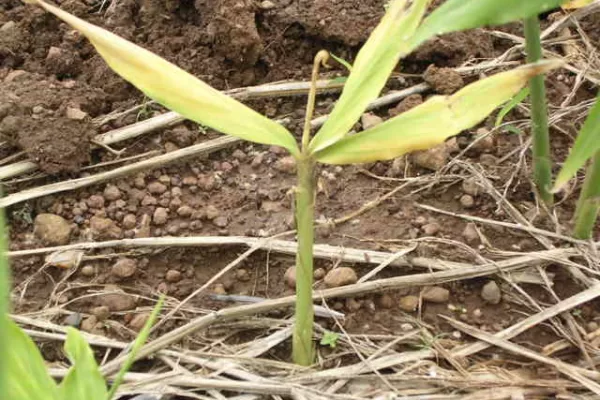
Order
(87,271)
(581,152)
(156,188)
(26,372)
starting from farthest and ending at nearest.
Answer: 1. (156,188)
2. (87,271)
3. (581,152)
4. (26,372)

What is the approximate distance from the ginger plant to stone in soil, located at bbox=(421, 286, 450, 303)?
0.88ft

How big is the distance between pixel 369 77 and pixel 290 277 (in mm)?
355

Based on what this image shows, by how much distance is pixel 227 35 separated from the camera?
1220 mm

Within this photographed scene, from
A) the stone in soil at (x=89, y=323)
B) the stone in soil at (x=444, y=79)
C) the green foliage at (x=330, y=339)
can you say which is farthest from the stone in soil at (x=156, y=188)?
the stone in soil at (x=444, y=79)

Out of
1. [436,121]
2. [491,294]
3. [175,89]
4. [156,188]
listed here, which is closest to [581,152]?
[436,121]

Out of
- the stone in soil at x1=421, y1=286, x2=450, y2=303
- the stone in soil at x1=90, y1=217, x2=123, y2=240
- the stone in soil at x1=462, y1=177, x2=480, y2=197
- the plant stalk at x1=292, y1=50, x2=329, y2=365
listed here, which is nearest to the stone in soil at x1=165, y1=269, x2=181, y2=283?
the stone in soil at x1=90, y1=217, x2=123, y2=240

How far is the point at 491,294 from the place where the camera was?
96 cm

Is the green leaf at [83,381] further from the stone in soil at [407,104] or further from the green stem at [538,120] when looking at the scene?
the stone in soil at [407,104]

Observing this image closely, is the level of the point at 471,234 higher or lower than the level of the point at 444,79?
lower

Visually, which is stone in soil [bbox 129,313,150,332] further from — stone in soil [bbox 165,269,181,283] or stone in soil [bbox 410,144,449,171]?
stone in soil [bbox 410,144,449,171]

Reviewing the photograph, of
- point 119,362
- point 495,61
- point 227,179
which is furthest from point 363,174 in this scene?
point 119,362

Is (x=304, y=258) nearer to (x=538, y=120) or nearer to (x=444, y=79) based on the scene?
(x=538, y=120)

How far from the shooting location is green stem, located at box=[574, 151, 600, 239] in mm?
904

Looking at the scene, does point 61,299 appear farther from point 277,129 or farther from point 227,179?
point 277,129
